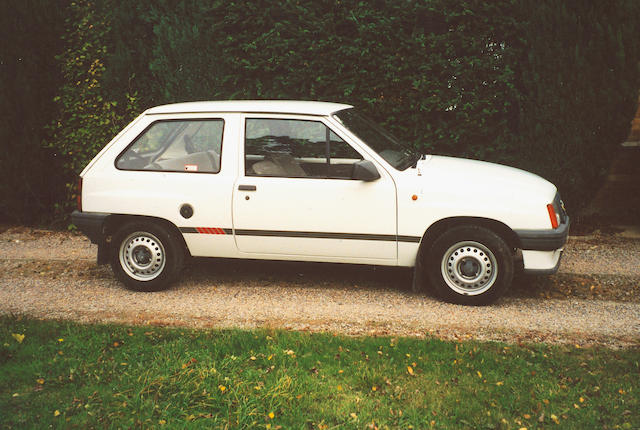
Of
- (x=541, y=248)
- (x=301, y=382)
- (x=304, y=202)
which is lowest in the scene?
(x=301, y=382)

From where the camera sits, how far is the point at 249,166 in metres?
Answer: 6.18

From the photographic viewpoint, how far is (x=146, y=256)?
6.48 m

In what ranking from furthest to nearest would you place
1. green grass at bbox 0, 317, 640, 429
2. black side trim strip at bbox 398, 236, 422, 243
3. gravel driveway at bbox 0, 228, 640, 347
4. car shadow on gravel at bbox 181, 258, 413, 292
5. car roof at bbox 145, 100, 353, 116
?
car shadow on gravel at bbox 181, 258, 413, 292
car roof at bbox 145, 100, 353, 116
black side trim strip at bbox 398, 236, 422, 243
gravel driveway at bbox 0, 228, 640, 347
green grass at bbox 0, 317, 640, 429

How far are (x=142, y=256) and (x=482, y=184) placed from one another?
10.7 ft

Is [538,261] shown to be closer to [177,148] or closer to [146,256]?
[177,148]

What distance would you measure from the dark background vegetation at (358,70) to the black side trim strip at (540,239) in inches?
112

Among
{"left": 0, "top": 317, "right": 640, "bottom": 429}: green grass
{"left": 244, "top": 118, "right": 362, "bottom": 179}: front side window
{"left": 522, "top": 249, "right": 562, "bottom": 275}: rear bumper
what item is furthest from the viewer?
{"left": 244, "top": 118, "right": 362, "bottom": 179}: front side window

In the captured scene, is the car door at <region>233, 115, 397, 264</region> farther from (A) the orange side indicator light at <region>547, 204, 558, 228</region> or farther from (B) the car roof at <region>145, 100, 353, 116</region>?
(A) the orange side indicator light at <region>547, 204, 558, 228</region>

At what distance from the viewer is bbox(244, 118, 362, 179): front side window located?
6.06m

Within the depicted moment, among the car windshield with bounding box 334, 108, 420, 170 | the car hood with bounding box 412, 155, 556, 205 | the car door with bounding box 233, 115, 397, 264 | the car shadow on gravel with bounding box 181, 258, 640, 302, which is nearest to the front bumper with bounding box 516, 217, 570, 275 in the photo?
the car hood with bounding box 412, 155, 556, 205

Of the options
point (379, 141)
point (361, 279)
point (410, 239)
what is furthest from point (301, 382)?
point (379, 141)

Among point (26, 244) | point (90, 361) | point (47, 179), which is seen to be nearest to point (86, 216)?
point (90, 361)

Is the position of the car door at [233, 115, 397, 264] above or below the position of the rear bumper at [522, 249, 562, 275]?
above

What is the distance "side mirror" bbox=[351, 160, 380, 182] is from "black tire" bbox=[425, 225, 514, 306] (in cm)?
81
